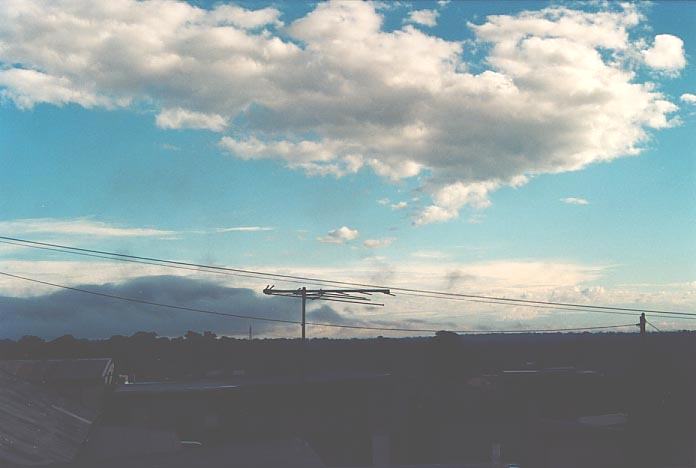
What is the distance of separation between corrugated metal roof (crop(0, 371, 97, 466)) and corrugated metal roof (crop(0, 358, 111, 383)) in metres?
15.4

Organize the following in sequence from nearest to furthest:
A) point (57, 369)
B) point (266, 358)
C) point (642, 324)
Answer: point (642, 324), point (57, 369), point (266, 358)

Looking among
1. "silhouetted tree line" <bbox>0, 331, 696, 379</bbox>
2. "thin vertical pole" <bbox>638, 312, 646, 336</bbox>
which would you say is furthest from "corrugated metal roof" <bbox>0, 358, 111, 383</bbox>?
"thin vertical pole" <bbox>638, 312, 646, 336</bbox>

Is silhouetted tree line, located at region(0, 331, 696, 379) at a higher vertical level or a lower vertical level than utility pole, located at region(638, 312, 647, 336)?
lower

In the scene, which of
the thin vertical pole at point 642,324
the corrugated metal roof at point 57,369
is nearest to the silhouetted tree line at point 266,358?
the thin vertical pole at point 642,324

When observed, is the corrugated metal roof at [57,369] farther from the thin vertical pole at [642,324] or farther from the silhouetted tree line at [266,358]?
the thin vertical pole at [642,324]

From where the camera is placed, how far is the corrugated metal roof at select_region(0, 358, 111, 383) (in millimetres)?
51781

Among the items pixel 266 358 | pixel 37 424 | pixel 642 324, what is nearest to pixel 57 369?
pixel 37 424

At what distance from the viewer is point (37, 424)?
26.8m

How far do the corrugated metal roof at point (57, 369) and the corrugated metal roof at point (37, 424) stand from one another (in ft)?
50.5

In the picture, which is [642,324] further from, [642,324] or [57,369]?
[57,369]

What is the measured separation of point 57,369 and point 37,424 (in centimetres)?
2834

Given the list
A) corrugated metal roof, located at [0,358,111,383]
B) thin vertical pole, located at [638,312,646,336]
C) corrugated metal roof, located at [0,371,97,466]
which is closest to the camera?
corrugated metal roof, located at [0,371,97,466]

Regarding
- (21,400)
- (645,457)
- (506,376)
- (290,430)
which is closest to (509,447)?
(645,457)

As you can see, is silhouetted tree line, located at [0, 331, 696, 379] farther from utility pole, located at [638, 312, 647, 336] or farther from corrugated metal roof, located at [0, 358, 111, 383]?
corrugated metal roof, located at [0, 358, 111, 383]
